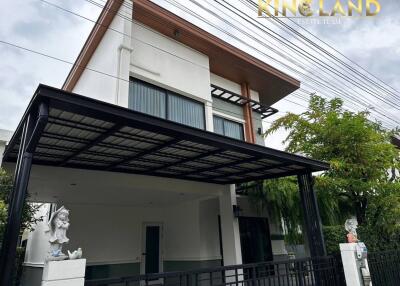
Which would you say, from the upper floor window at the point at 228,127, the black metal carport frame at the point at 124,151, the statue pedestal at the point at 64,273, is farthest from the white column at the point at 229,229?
the statue pedestal at the point at 64,273

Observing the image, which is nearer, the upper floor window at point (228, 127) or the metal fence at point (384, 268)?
the metal fence at point (384, 268)

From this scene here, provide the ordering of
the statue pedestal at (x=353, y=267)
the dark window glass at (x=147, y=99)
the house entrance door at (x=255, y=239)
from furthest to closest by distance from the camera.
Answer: the house entrance door at (x=255, y=239) → the dark window glass at (x=147, y=99) → the statue pedestal at (x=353, y=267)

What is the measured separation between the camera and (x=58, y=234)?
3.40m

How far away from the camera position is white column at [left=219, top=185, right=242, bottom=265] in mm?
7739

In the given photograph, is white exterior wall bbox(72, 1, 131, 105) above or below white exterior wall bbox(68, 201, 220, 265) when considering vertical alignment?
above

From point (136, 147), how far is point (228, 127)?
17.5ft

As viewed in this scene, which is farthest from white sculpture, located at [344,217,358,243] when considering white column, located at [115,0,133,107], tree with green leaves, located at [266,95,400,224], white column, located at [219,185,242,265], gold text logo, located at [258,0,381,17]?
white column, located at [115,0,133,107]

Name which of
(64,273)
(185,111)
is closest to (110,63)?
(185,111)

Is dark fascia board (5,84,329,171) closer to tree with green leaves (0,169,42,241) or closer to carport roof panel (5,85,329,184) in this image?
carport roof panel (5,85,329,184)

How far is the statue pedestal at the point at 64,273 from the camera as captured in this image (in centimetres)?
288

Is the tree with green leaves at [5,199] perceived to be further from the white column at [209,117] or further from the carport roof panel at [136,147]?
the white column at [209,117]

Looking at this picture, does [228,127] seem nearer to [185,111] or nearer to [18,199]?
[185,111]

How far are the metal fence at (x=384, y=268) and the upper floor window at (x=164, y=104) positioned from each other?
5248 millimetres

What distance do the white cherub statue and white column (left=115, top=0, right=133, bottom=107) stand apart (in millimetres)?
3398
